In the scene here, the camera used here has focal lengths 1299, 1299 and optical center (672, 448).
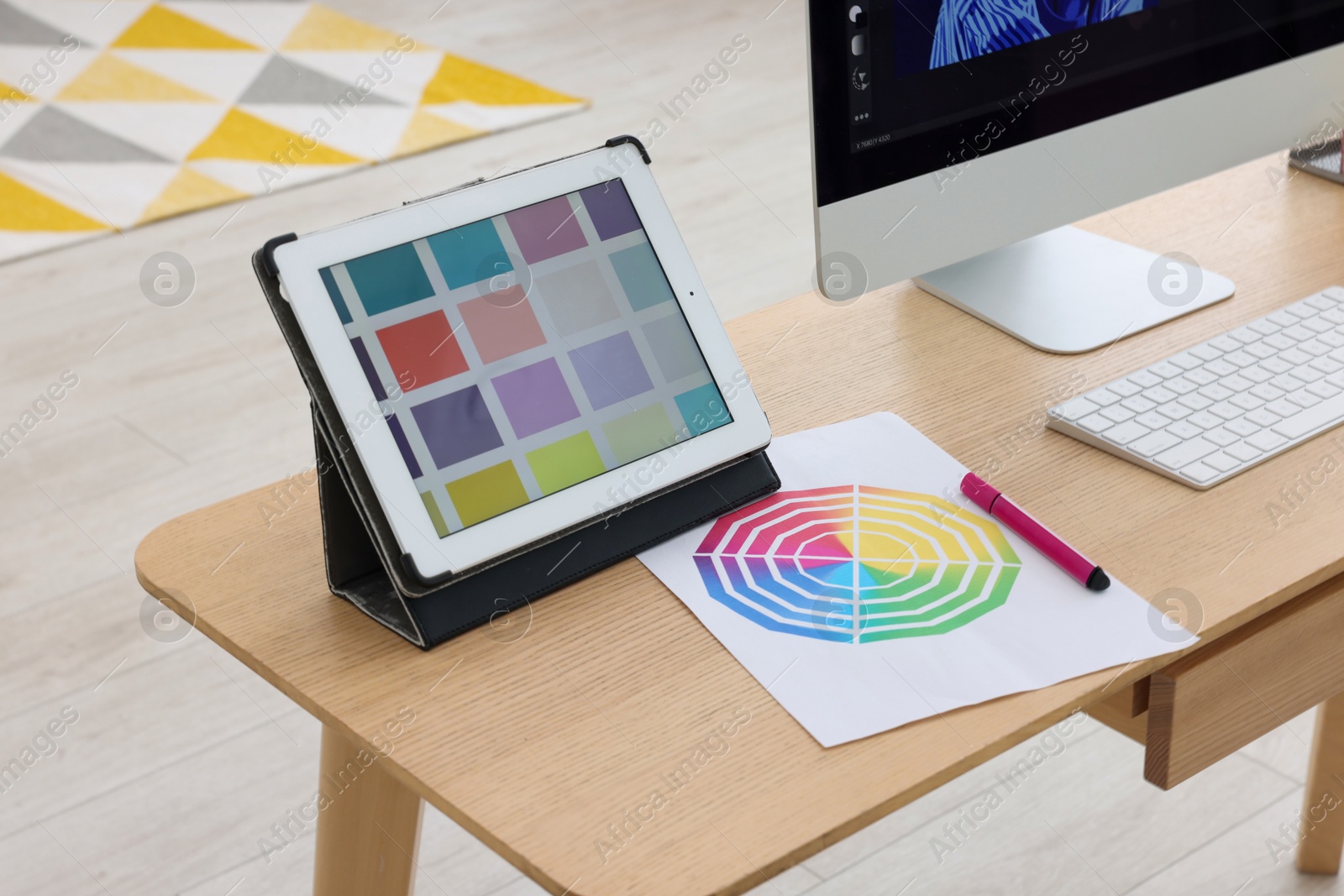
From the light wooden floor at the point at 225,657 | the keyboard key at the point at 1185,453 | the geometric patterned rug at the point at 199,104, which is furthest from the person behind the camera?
the geometric patterned rug at the point at 199,104

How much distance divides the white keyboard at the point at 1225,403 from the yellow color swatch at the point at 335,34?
3.26 meters

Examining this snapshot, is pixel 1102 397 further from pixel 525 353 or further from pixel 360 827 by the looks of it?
pixel 360 827

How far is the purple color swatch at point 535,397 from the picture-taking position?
0.73m

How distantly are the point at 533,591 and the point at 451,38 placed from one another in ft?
11.2

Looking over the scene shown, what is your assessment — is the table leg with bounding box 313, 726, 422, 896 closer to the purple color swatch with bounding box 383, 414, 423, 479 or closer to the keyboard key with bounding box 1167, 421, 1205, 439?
the purple color swatch with bounding box 383, 414, 423, 479

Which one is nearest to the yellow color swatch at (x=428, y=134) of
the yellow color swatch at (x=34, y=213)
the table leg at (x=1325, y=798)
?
the yellow color swatch at (x=34, y=213)

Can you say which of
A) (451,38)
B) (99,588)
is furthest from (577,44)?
(99,588)

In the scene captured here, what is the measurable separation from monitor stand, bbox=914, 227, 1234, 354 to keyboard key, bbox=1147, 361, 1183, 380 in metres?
0.06

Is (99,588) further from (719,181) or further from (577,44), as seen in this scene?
(577,44)

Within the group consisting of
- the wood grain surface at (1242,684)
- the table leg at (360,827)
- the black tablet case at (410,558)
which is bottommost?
the table leg at (360,827)

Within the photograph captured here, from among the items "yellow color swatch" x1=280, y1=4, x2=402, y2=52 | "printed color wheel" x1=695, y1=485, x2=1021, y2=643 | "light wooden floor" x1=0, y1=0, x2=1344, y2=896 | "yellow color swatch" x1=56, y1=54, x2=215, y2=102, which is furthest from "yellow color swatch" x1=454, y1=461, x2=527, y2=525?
"yellow color swatch" x1=280, y1=4, x2=402, y2=52

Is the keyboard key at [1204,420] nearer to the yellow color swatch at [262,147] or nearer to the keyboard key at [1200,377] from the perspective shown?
the keyboard key at [1200,377]

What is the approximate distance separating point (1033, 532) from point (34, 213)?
2.71m

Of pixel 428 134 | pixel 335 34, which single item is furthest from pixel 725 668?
pixel 335 34
